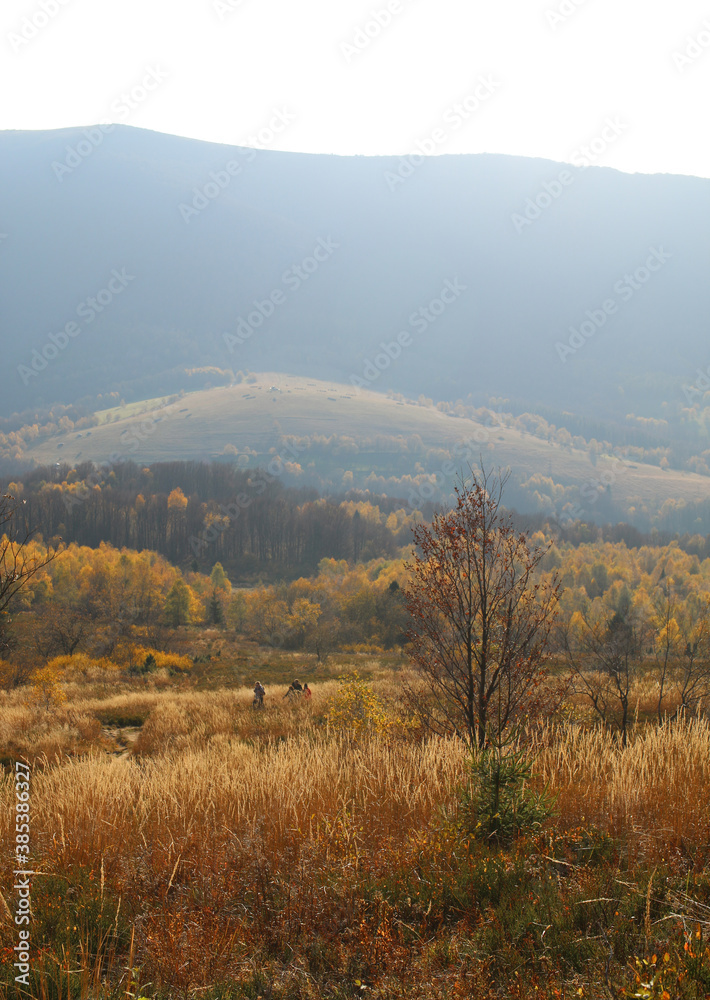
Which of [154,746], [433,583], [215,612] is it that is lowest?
[215,612]

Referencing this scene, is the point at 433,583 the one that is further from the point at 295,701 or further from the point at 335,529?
the point at 335,529

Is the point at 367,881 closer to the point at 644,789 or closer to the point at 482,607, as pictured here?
the point at 644,789

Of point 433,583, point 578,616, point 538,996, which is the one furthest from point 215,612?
point 538,996

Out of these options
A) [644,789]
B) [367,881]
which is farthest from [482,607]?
[367,881]

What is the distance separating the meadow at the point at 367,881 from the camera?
3.78m

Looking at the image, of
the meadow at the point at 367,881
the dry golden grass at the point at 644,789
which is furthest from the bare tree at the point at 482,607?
the dry golden grass at the point at 644,789

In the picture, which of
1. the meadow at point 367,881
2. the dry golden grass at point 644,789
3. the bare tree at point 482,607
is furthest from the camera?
the bare tree at point 482,607

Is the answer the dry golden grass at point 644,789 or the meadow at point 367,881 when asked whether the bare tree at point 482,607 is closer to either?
the meadow at point 367,881

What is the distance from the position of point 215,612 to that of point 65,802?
70.2 m

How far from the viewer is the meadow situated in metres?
3.78

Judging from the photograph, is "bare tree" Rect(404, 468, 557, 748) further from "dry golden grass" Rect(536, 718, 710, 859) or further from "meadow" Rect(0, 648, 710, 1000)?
"dry golden grass" Rect(536, 718, 710, 859)

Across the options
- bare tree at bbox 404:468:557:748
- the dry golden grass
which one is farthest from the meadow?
bare tree at bbox 404:468:557:748

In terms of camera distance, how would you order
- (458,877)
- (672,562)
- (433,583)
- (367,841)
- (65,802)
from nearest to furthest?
(458,877) → (367,841) → (65,802) → (433,583) → (672,562)

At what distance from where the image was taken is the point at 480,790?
5699mm
